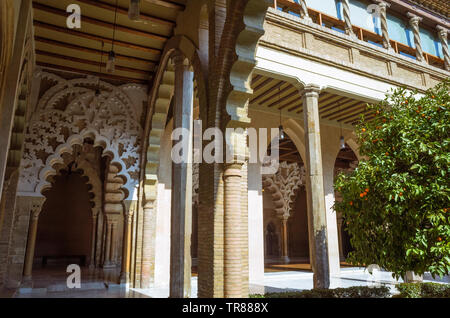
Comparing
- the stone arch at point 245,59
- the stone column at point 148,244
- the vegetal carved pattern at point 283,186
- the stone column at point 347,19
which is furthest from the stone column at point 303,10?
the vegetal carved pattern at point 283,186

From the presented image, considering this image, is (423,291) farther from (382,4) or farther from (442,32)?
(442,32)

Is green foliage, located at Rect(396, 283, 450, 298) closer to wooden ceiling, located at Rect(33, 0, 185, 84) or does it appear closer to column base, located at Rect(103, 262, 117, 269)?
wooden ceiling, located at Rect(33, 0, 185, 84)

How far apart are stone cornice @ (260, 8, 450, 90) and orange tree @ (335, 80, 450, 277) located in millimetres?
3552

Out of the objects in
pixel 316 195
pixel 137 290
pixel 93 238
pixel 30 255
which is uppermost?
pixel 316 195

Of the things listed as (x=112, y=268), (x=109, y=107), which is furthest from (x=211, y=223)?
(x=112, y=268)

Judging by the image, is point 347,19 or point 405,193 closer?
point 405,193

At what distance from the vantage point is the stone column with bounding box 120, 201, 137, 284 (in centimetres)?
888

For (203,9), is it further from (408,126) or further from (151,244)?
(151,244)

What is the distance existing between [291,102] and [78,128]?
6.47m

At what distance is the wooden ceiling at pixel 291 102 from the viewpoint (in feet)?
31.6

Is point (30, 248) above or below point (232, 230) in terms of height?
below

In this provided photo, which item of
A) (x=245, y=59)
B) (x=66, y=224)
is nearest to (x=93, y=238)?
(x=66, y=224)

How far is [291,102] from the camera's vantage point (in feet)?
35.7

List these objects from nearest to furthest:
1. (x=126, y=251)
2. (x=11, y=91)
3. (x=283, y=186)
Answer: (x=11, y=91) → (x=126, y=251) → (x=283, y=186)
